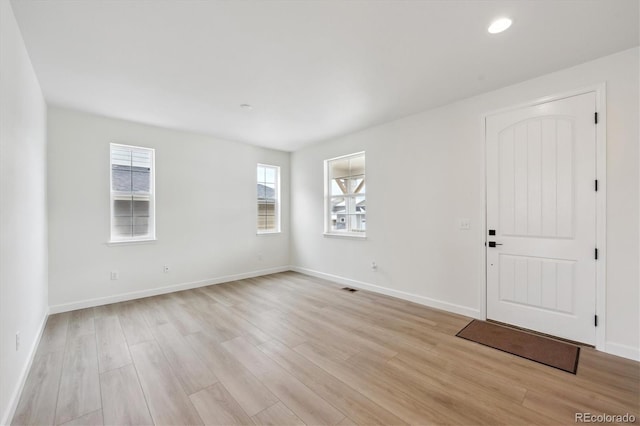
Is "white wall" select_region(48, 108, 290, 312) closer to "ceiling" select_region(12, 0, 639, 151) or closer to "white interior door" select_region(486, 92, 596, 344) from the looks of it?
"ceiling" select_region(12, 0, 639, 151)

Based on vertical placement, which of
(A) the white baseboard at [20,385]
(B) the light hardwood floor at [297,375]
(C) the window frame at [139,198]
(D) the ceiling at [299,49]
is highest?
(D) the ceiling at [299,49]

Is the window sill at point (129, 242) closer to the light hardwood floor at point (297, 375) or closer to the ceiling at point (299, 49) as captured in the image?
the light hardwood floor at point (297, 375)

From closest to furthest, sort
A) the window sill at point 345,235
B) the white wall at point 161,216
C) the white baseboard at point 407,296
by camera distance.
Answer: the white baseboard at point 407,296 → the white wall at point 161,216 → the window sill at point 345,235

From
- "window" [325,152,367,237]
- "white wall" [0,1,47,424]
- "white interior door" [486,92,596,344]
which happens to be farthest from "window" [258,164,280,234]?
"white interior door" [486,92,596,344]

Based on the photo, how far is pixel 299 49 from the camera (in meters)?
2.39

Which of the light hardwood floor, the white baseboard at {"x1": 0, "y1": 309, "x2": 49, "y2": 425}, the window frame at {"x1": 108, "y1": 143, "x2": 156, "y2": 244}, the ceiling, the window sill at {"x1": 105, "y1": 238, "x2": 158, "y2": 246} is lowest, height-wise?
the light hardwood floor

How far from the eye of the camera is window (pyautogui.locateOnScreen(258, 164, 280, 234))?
5.83 meters

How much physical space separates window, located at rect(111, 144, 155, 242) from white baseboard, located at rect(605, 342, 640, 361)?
5720 millimetres

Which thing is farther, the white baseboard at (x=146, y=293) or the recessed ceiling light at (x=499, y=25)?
the white baseboard at (x=146, y=293)

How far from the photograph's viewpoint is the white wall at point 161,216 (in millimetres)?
3674

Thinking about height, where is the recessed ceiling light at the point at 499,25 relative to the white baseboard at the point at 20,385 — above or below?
above

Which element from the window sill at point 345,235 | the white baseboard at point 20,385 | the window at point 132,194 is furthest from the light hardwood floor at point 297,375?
the window sill at point 345,235

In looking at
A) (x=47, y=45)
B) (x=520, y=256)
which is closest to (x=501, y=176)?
(x=520, y=256)

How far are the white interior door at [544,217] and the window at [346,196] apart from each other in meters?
2.04
